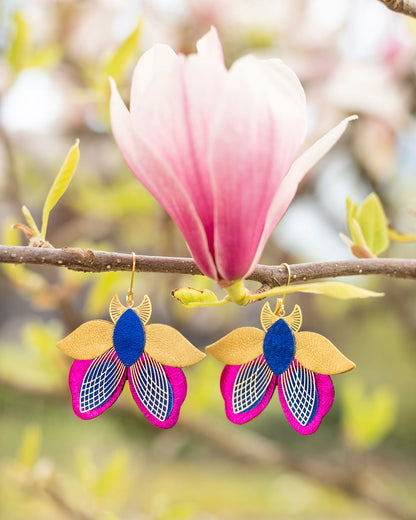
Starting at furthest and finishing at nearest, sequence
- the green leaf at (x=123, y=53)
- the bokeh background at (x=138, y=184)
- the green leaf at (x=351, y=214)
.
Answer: the bokeh background at (x=138, y=184), the green leaf at (x=123, y=53), the green leaf at (x=351, y=214)

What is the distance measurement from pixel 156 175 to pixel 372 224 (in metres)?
0.17

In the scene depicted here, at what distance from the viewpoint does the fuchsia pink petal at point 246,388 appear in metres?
A: 0.29

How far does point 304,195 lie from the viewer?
3.18ft

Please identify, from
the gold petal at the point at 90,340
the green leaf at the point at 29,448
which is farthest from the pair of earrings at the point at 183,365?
the green leaf at the point at 29,448

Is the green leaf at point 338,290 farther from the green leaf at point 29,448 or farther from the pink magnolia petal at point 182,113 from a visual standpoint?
the green leaf at point 29,448

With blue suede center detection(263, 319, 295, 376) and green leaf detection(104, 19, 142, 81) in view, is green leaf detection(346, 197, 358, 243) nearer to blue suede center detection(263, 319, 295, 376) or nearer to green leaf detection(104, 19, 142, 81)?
blue suede center detection(263, 319, 295, 376)

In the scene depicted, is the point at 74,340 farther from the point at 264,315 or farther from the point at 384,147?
the point at 384,147

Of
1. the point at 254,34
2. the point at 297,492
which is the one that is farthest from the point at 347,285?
the point at 297,492

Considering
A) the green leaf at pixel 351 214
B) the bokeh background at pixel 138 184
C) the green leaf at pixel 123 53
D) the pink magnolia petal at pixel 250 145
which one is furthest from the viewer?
the bokeh background at pixel 138 184

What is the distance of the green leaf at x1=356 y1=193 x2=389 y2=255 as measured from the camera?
32 centimetres

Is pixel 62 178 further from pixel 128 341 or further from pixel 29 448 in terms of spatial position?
pixel 29 448

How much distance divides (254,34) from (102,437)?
2.42 metres

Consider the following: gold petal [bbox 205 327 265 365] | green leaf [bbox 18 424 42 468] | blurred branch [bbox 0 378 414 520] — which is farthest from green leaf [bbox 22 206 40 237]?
blurred branch [bbox 0 378 414 520]

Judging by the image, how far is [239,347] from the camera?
0.29 m
